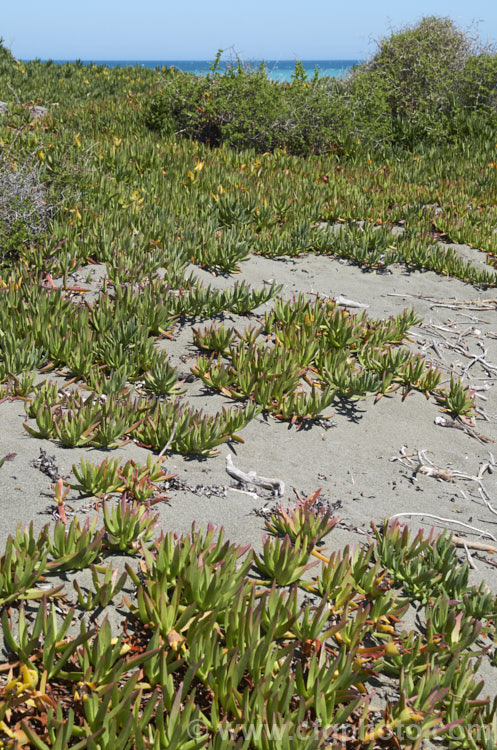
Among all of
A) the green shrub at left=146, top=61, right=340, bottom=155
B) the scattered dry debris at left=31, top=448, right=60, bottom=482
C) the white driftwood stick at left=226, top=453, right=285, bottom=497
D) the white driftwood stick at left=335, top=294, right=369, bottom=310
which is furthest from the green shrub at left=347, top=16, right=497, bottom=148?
the scattered dry debris at left=31, top=448, right=60, bottom=482

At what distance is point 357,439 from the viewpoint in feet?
13.6

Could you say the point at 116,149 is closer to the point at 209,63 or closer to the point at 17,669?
the point at 209,63

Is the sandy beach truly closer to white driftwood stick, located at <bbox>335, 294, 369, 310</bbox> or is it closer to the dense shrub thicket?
white driftwood stick, located at <bbox>335, 294, 369, 310</bbox>

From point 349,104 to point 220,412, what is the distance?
31.9 ft

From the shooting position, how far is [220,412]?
4168 millimetres

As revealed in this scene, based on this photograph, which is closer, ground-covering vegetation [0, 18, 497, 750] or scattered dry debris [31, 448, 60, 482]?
ground-covering vegetation [0, 18, 497, 750]

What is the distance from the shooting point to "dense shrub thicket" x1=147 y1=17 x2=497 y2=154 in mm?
11094

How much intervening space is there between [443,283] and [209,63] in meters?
7.20

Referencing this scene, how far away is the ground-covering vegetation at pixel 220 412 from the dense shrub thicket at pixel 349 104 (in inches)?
4.6

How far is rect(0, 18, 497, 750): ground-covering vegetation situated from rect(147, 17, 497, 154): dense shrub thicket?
0.12 m

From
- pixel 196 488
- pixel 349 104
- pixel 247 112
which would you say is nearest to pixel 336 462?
pixel 196 488

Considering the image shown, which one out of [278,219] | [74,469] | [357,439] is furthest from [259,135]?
[74,469]

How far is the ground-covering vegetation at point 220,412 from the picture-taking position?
206 centimetres

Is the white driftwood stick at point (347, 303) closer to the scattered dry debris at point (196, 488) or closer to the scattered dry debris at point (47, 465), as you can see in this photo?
the scattered dry debris at point (196, 488)
